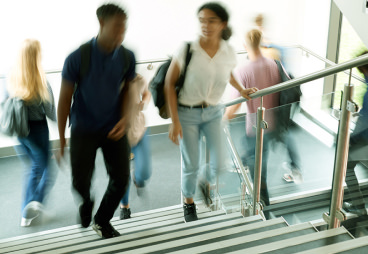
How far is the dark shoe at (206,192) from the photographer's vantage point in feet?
12.7

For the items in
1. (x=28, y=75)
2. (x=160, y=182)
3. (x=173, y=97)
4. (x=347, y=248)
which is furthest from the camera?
(x=160, y=182)

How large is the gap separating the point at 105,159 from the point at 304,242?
1298 millimetres

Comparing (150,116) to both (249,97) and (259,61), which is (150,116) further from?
(249,97)

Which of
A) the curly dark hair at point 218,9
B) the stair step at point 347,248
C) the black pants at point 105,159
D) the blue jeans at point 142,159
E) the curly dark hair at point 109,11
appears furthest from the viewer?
the blue jeans at point 142,159

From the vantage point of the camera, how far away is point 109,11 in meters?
2.58

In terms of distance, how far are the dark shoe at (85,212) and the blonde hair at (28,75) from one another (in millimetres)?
1331

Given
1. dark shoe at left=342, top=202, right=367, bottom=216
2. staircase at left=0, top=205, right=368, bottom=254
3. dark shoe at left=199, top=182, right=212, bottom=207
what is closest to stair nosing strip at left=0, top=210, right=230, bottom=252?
staircase at left=0, top=205, right=368, bottom=254

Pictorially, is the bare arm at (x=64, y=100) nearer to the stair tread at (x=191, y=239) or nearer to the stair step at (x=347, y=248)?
the stair tread at (x=191, y=239)

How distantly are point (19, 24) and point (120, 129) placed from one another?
3.44 meters

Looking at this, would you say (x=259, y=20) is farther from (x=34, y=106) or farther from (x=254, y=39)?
(x=34, y=106)

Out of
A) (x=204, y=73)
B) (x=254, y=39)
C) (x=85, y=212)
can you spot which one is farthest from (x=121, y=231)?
(x=254, y=39)

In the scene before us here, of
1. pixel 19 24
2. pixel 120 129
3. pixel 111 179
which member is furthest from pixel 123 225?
pixel 19 24

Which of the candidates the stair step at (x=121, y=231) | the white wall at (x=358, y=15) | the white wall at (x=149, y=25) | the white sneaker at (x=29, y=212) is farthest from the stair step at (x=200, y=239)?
the white wall at (x=149, y=25)

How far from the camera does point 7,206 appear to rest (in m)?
5.00
